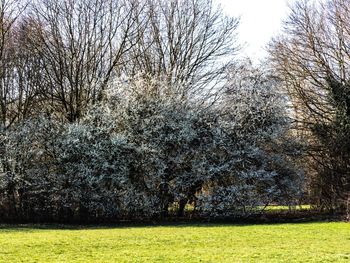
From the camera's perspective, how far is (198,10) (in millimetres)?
30406

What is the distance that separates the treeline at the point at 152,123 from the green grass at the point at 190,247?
6.89m

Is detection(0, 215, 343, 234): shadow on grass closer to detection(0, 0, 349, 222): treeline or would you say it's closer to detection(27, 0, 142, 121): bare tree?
detection(0, 0, 349, 222): treeline

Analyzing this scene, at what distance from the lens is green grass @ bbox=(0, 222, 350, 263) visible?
11.0 m

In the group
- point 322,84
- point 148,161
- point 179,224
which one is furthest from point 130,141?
point 322,84

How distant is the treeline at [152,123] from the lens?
77.9 feet

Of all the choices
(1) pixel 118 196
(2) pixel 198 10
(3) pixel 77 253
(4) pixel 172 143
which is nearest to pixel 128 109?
(4) pixel 172 143

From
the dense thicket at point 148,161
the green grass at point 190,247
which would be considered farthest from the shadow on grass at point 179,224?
the green grass at point 190,247

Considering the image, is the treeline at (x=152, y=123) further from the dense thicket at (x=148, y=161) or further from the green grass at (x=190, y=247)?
the green grass at (x=190, y=247)

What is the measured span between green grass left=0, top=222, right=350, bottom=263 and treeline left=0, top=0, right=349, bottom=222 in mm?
6892

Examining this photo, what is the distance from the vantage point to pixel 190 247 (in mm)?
13188

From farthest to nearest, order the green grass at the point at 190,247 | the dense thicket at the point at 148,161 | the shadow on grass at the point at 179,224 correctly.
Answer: the dense thicket at the point at 148,161
the shadow on grass at the point at 179,224
the green grass at the point at 190,247

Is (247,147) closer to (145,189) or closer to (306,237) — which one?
(145,189)

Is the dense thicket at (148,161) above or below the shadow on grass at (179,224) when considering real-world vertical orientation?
above

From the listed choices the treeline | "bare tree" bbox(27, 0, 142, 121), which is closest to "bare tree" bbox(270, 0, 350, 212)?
the treeline
